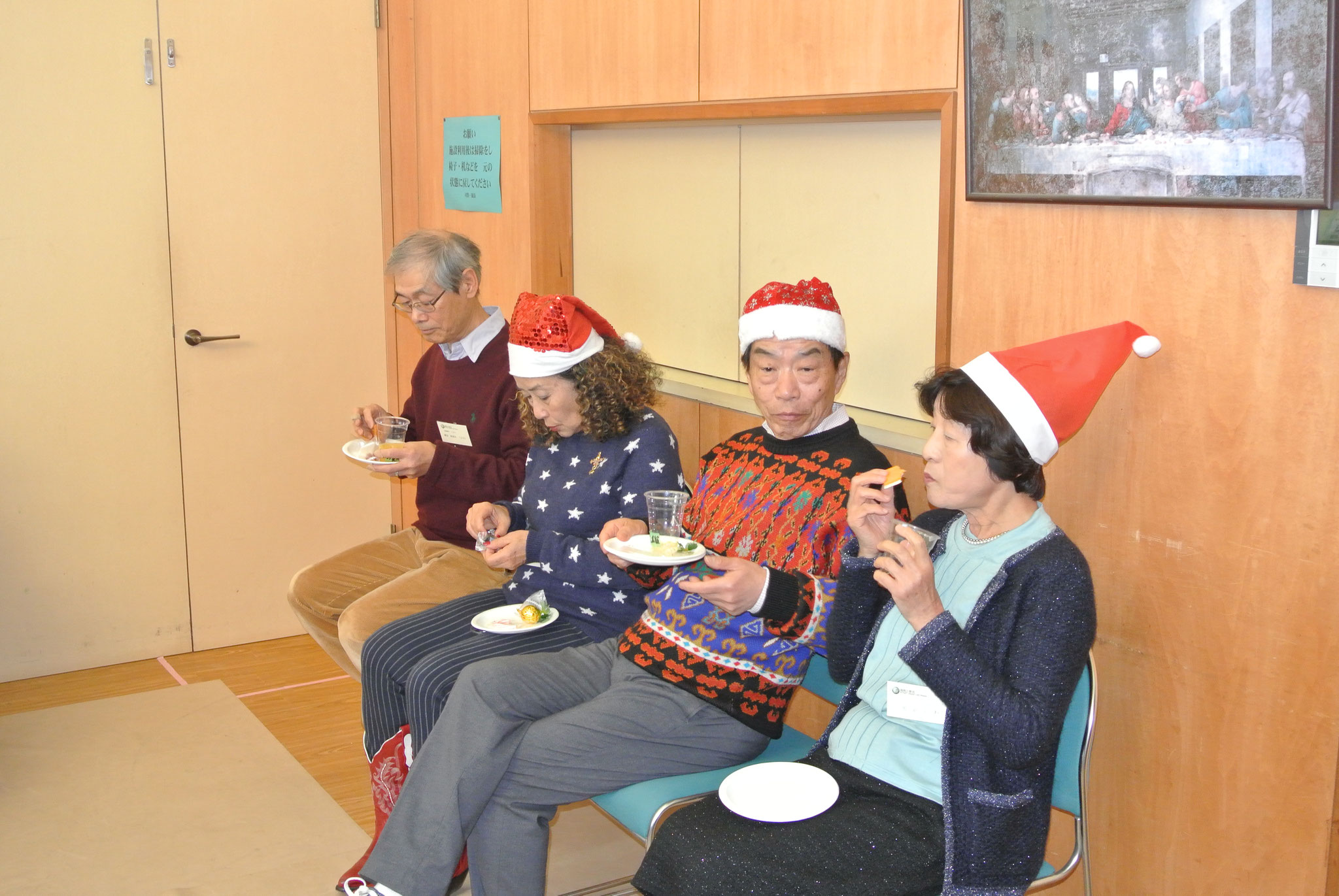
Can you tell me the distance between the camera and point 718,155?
11.0 feet

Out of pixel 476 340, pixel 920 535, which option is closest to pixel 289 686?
pixel 476 340

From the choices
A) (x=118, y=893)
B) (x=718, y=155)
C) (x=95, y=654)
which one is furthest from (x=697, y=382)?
(x=95, y=654)

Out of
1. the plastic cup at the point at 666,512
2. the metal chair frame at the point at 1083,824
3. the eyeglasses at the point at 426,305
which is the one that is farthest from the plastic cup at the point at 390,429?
the metal chair frame at the point at 1083,824

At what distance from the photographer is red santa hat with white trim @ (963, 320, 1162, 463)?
6.12 feet

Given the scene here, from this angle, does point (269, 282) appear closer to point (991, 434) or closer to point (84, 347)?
point (84, 347)

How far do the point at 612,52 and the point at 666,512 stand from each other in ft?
5.18

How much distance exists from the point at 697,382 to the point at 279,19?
7.24 ft

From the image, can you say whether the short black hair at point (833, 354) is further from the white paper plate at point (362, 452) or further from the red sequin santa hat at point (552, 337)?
the white paper plate at point (362, 452)

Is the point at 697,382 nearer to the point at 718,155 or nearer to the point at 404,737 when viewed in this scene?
the point at 718,155

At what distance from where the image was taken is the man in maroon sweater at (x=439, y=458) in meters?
3.23

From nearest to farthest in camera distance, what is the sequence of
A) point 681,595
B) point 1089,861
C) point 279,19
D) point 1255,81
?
point 1255,81 < point 1089,861 < point 681,595 < point 279,19

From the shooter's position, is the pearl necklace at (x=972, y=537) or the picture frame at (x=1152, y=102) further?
the pearl necklace at (x=972, y=537)

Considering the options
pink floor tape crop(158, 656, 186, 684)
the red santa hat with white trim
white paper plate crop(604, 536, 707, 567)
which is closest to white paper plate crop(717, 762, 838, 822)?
white paper plate crop(604, 536, 707, 567)

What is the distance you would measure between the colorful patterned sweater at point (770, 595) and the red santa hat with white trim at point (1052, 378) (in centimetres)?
42
